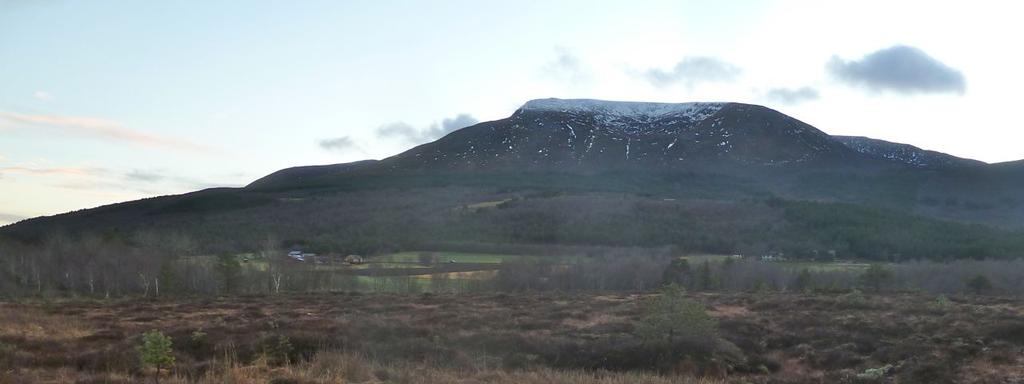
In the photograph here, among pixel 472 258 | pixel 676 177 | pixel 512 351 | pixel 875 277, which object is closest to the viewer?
pixel 512 351

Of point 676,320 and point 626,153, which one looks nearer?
point 676,320

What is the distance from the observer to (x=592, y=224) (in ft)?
358

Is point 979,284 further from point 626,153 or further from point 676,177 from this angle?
point 626,153

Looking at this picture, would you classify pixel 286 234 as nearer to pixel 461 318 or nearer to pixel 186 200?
pixel 186 200

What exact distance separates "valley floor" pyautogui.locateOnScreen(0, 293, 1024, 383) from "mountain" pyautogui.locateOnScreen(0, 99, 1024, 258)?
6553 centimetres

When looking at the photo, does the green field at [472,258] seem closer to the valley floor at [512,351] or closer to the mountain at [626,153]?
the valley floor at [512,351]

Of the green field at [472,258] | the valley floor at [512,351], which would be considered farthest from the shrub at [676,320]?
the green field at [472,258]

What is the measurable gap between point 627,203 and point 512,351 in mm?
102562

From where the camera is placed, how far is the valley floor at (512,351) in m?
13.3

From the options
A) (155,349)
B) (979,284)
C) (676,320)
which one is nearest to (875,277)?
(979,284)

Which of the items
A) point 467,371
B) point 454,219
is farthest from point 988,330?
point 454,219

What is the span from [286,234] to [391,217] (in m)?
17.2

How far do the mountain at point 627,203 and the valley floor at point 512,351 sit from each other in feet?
215

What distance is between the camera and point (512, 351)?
2066 cm
